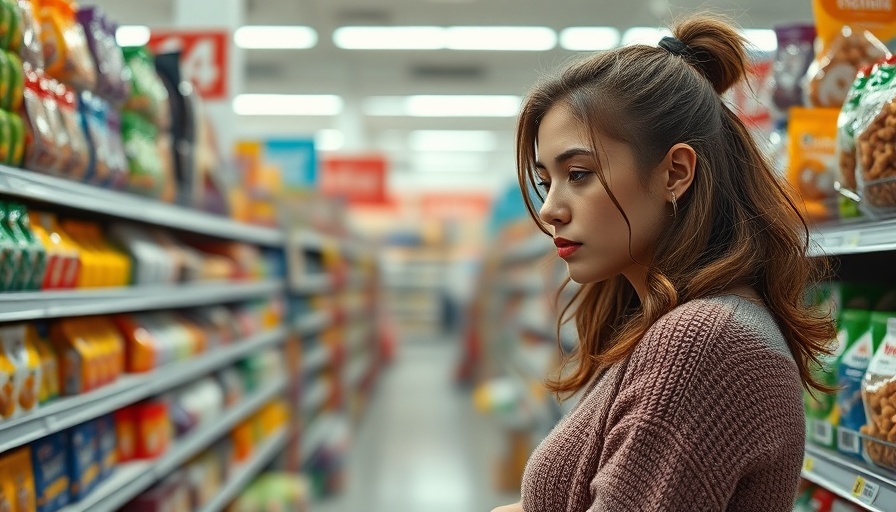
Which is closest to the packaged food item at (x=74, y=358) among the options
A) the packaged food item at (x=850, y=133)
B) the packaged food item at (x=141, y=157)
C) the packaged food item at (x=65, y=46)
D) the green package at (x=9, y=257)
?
the green package at (x=9, y=257)

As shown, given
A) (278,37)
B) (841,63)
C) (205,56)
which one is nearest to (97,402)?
(841,63)

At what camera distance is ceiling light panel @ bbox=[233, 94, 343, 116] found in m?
13.5

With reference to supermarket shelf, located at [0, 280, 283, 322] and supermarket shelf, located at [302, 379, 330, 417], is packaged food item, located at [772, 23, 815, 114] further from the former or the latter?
supermarket shelf, located at [302, 379, 330, 417]

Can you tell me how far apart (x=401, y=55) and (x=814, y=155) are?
964 cm

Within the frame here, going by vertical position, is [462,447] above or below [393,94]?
below

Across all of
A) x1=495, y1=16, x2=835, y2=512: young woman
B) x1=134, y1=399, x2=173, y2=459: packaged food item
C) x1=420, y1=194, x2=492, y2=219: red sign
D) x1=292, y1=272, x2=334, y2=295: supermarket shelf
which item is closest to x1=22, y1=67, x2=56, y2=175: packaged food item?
x1=134, y1=399, x2=173, y2=459: packaged food item

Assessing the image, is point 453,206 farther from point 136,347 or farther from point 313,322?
point 136,347

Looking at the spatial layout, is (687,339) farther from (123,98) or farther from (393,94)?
(393,94)

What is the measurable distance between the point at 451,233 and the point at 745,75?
61.6ft

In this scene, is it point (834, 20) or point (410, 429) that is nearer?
point (834, 20)

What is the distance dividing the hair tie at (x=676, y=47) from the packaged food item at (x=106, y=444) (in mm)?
1935

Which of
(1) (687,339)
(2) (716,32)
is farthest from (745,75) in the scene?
(1) (687,339)

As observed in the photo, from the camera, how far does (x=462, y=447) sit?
292 inches

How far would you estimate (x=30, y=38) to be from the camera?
77.9 inches
